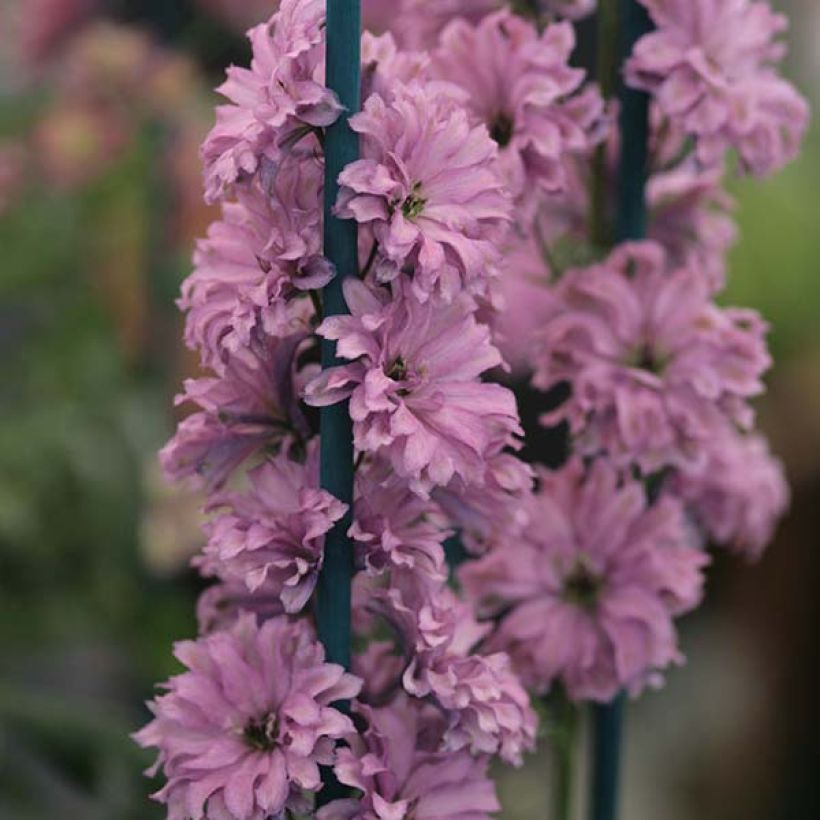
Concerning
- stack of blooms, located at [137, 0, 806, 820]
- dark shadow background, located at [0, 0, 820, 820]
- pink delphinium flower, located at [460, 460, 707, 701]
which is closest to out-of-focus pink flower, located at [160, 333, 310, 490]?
stack of blooms, located at [137, 0, 806, 820]

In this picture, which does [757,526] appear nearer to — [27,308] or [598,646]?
[598,646]

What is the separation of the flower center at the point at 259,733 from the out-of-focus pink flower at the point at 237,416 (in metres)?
0.07

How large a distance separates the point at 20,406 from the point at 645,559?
0.81 meters

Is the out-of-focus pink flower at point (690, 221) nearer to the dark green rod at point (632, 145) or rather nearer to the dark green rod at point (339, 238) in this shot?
the dark green rod at point (632, 145)

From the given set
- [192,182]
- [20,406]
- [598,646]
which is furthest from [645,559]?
[20,406]

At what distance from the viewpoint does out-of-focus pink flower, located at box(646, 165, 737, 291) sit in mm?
538

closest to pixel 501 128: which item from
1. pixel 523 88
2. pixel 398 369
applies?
pixel 523 88

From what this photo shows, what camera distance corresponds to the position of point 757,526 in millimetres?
567

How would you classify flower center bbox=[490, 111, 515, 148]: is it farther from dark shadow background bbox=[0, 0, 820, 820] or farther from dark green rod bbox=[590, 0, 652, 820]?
dark shadow background bbox=[0, 0, 820, 820]

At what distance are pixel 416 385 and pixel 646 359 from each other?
0.15 meters

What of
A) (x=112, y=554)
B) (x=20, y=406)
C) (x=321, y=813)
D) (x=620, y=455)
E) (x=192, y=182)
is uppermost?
(x=192, y=182)

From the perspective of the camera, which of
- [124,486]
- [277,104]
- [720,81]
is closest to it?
[277,104]

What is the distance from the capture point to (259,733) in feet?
1.31

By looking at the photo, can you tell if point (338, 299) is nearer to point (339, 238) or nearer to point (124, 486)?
point (339, 238)
